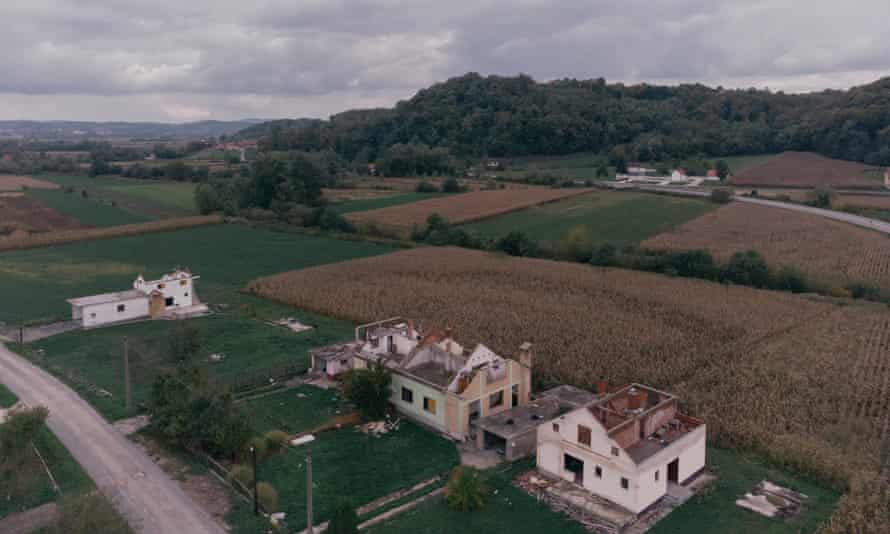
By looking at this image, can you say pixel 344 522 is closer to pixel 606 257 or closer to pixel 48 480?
pixel 48 480

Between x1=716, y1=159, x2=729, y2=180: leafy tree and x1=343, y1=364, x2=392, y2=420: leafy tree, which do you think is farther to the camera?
x1=716, y1=159, x2=729, y2=180: leafy tree

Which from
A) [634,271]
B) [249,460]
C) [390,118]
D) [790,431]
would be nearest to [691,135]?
[390,118]

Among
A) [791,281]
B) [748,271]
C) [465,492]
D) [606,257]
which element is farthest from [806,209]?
[465,492]

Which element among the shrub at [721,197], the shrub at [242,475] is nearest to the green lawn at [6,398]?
the shrub at [242,475]

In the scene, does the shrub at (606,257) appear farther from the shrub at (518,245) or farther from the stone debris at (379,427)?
the stone debris at (379,427)

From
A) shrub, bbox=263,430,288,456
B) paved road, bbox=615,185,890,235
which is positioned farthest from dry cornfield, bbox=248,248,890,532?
paved road, bbox=615,185,890,235

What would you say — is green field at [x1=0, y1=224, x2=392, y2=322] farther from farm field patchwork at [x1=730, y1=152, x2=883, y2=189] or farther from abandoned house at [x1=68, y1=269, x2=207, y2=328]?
farm field patchwork at [x1=730, y1=152, x2=883, y2=189]
